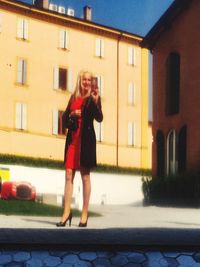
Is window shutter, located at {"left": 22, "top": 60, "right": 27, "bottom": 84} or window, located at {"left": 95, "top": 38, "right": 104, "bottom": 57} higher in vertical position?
window, located at {"left": 95, "top": 38, "right": 104, "bottom": 57}

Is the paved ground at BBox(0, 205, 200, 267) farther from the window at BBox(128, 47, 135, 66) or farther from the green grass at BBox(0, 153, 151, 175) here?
the window at BBox(128, 47, 135, 66)

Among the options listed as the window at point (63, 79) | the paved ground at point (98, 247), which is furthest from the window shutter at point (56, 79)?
the paved ground at point (98, 247)

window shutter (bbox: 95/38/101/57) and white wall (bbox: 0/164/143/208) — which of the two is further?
window shutter (bbox: 95/38/101/57)

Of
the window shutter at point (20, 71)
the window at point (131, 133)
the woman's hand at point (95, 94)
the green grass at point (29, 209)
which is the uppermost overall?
the window shutter at point (20, 71)

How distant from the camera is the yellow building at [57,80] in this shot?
351 cm

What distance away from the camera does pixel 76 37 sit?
3738 mm

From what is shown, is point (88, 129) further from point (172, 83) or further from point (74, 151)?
point (172, 83)

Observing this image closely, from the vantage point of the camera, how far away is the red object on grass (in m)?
3.64

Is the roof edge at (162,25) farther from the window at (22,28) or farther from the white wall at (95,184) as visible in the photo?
the white wall at (95,184)

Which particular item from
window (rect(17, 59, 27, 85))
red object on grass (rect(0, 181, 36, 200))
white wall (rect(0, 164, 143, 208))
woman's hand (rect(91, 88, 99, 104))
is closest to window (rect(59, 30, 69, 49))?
window (rect(17, 59, 27, 85))

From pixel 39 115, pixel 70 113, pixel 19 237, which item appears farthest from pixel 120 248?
pixel 39 115

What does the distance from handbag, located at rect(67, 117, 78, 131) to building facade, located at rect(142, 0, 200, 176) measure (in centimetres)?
57

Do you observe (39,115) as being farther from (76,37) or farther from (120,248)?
(120,248)

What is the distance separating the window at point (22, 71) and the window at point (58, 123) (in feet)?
0.89
